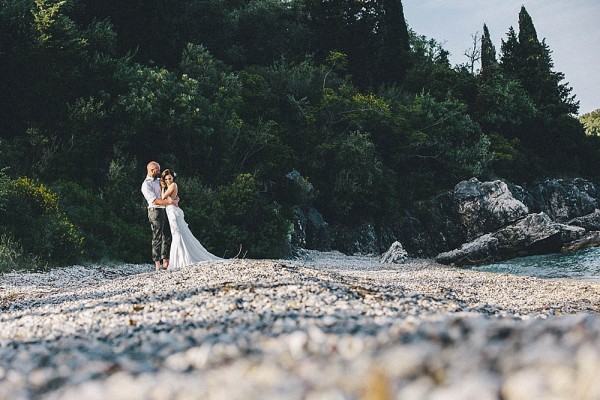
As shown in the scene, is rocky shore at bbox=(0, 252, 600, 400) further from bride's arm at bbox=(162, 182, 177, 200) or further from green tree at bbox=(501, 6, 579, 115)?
green tree at bbox=(501, 6, 579, 115)

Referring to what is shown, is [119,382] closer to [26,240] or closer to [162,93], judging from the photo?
[26,240]

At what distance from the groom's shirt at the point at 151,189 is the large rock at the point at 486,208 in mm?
17476

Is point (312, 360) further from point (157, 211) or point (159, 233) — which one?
point (159, 233)

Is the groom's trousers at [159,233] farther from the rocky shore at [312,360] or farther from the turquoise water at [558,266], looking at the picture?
the turquoise water at [558,266]

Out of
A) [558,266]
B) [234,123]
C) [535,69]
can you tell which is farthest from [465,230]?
[535,69]

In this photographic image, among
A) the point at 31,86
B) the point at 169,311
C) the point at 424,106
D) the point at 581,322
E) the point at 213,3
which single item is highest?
the point at 213,3

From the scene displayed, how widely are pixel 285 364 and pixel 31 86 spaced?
16.8 m

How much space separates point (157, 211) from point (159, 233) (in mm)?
471

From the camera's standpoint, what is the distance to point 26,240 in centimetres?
1214

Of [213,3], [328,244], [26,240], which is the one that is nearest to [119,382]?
[26,240]

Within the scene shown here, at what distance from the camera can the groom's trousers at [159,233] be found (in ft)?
36.7

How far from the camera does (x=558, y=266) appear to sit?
18875 millimetres

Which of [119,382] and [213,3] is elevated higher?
[213,3]

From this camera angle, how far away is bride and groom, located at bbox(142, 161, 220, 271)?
1097cm
